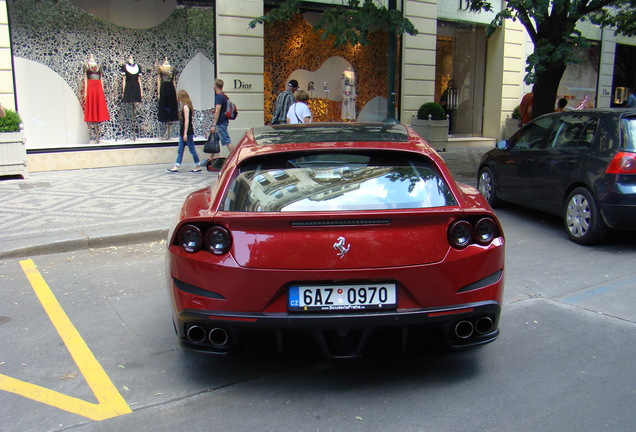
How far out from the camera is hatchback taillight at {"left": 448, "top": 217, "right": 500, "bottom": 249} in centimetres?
348

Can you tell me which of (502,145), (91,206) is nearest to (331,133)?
(502,145)

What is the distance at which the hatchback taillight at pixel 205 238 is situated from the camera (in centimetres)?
342

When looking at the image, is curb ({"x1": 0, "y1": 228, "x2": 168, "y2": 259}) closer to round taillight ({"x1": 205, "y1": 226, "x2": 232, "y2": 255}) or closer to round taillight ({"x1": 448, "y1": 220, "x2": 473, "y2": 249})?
round taillight ({"x1": 205, "y1": 226, "x2": 232, "y2": 255})

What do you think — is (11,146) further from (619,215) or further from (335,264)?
(619,215)

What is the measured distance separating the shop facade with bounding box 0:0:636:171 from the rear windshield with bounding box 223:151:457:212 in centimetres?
1007

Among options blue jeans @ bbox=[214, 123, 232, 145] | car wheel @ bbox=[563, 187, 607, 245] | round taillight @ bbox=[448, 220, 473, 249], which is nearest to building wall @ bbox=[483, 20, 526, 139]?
blue jeans @ bbox=[214, 123, 232, 145]

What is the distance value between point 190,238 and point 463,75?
18.0 m

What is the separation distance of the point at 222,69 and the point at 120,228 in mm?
7184

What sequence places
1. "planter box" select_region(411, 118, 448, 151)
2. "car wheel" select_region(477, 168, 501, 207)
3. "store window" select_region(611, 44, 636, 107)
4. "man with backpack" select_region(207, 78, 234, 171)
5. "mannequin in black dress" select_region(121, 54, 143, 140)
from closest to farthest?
"car wheel" select_region(477, 168, 501, 207), "man with backpack" select_region(207, 78, 234, 171), "mannequin in black dress" select_region(121, 54, 143, 140), "planter box" select_region(411, 118, 448, 151), "store window" select_region(611, 44, 636, 107)

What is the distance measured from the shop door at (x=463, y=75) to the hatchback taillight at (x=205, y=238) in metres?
17.0

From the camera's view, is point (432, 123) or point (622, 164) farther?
point (432, 123)

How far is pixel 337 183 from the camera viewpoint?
3664mm

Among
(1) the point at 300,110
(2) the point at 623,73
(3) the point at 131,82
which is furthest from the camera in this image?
(2) the point at 623,73

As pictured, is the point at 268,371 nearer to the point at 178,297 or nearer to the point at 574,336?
the point at 178,297
